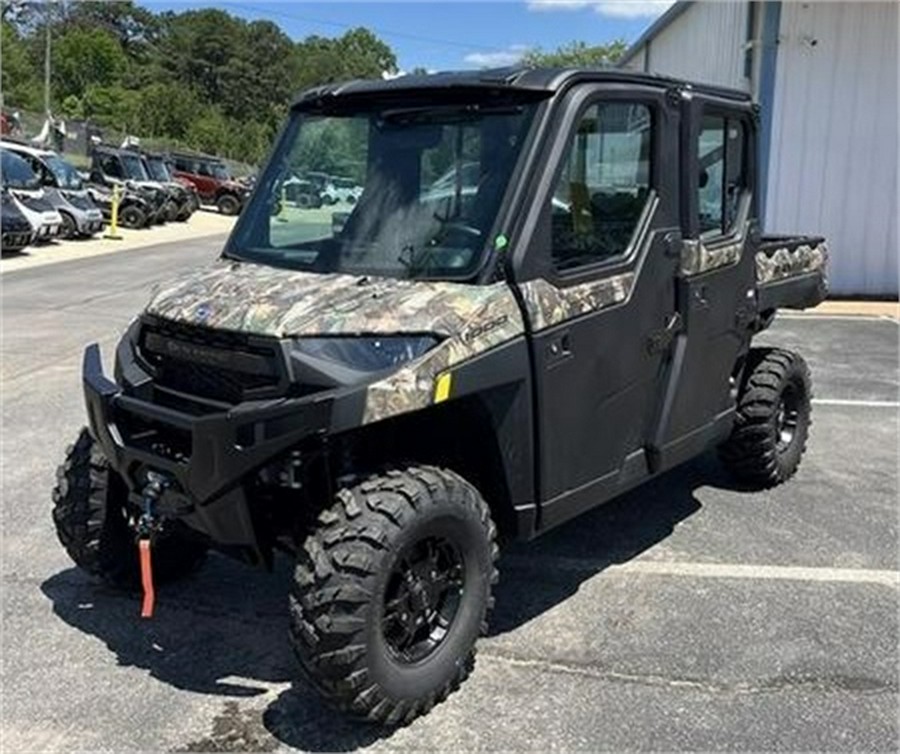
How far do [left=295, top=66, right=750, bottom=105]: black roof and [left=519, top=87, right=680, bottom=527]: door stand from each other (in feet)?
0.28

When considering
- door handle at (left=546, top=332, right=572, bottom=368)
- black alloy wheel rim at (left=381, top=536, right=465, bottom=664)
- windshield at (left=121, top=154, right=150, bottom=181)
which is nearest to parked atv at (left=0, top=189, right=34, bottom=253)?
windshield at (left=121, top=154, right=150, bottom=181)

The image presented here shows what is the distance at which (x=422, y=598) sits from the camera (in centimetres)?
374

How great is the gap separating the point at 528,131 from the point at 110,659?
2.58 metres

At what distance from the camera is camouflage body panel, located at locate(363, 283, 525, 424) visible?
344 centimetres

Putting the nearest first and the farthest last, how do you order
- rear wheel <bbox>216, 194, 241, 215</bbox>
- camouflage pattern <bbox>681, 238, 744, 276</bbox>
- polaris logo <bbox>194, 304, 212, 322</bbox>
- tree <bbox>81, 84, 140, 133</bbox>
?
polaris logo <bbox>194, 304, 212, 322</bbox>, camouflage pattern <bbox>681, 238, 744, 276</bbox>, rear wheel <bbox>216, 194, 241, 215</bbox>, tree <bbox>81, 84, 140, 133</bbox>

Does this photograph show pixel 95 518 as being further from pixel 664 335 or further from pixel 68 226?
pixel 68 226

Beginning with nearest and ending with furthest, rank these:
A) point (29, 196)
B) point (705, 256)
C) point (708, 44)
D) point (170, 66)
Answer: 1. point (705, 256)
2. point (708, 44)
3. point (29, 196)
4. point (170, 66)

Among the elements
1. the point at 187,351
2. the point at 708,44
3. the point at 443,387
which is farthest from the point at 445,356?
the point at 708,44

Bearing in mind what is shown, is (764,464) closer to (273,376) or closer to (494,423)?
(494,423)

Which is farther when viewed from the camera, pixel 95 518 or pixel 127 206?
pixel 127 206

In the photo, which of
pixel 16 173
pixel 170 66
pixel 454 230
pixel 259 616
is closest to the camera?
pixel 454 230

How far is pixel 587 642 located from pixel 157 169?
30927 millimetres

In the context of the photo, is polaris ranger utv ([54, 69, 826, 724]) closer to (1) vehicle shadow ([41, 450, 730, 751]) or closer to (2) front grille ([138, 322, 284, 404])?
(2) front grille ([138, 322, 284, 404])

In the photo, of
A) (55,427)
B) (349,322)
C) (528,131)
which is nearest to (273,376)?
(349,322)
